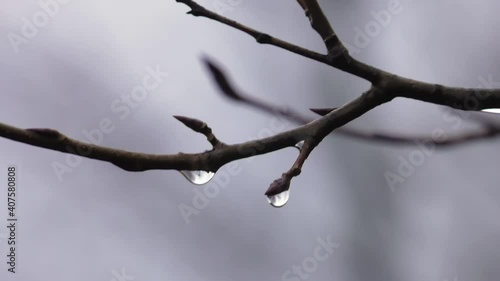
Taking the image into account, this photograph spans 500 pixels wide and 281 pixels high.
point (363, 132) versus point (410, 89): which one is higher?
point (410, 89)

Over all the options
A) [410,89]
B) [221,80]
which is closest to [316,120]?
[410,89]

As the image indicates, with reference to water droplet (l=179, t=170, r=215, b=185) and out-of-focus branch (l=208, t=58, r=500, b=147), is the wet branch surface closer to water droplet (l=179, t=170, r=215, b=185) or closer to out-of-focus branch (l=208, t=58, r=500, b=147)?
water droplet (l=179, t=170, r=215, b=185)

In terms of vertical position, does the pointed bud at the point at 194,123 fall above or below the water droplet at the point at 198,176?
above

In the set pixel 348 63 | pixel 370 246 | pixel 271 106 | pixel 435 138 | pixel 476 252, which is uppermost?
pixel 348 63

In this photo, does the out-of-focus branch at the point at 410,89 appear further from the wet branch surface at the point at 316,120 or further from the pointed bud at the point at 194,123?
the pointed bud at the point at 194,123

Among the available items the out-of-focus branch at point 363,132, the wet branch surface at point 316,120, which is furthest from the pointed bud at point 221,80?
the wet branch surface at point 316,120

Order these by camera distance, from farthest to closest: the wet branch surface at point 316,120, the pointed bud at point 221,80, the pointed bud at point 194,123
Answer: the pointed bud at point 221,80 → the pointed bud at point 194,123 → the wet branch surface at point 316,120

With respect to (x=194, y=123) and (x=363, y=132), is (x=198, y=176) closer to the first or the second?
(x=194, y=123)

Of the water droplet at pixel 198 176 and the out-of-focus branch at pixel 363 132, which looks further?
the out-of-focus branch at pixel 363 132

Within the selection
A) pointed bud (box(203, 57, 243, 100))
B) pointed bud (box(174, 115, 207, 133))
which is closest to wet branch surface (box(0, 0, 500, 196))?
pointed bud (box(174, 115, 207, 133))

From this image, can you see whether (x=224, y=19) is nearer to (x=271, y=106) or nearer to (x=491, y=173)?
(x=271, y=106)

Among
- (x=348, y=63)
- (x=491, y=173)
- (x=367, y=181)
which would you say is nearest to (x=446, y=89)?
(x=348, y=63)
